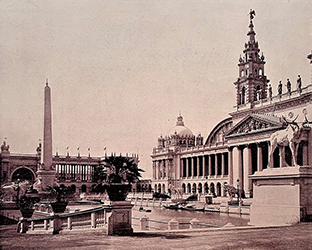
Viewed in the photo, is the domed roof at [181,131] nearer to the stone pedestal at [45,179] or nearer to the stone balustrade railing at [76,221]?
the stone pedestal at [45,179]

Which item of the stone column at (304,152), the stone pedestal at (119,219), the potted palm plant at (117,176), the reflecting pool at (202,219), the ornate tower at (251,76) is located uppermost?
the ornate tower at (251,76)

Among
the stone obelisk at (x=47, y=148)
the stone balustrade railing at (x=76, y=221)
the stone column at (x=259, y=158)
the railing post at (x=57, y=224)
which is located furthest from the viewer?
the stone column at (x=259, y=158)

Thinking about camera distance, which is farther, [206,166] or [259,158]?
[206,166]

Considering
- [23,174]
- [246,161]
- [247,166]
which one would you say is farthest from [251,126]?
[23,174]

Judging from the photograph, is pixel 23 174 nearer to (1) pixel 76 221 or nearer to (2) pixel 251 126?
(2) pixel 251 126

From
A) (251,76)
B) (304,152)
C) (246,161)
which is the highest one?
(251,76)

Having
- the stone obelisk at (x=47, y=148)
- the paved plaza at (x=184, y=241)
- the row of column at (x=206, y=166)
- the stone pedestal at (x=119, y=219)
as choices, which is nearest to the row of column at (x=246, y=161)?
the row of column at (x=206, y=166)
